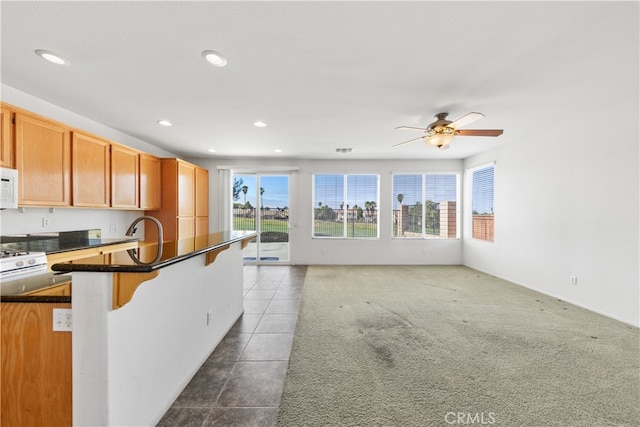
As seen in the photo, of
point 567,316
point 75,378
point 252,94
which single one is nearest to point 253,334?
point 75,378

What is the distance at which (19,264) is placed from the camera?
2162 millimetres

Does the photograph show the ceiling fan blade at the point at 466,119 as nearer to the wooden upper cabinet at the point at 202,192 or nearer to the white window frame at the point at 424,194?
the white window frame at the point at 424,194

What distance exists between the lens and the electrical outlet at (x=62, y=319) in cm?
119

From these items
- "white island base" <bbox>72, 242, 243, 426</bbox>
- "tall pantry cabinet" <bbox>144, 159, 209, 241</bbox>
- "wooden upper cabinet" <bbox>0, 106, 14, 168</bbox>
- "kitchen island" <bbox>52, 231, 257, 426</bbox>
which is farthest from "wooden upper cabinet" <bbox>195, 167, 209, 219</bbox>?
"kitchen island" <bbox>52, 231, 257, 426</bbox>

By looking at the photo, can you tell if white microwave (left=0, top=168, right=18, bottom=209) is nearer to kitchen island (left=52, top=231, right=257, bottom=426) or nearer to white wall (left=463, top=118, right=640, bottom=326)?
kitchen island (left=52, top=231, right=257, bottom=426)

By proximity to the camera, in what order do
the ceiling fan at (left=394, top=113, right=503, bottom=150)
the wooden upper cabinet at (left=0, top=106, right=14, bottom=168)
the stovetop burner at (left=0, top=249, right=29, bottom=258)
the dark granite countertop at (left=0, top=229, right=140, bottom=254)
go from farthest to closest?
the ceiling fan at (left=394, top=113, right=503, bottom=150) < the dark granite countertop at (left=0, top=229, right=140, bottom=254) < the wooden upper cabinet at (left=0, top=106, right=14, bottom=168) < the stovetop burner at (left=0, top=249, right=29, bottom=258)

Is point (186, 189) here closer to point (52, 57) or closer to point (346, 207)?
point (52, 57)

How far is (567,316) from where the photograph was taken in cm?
317

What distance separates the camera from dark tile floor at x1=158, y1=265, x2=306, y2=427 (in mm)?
1620

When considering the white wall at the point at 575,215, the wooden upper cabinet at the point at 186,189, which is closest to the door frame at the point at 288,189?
the wooden upper cabinet at the point at 186,189

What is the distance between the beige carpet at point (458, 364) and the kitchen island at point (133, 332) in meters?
0.78

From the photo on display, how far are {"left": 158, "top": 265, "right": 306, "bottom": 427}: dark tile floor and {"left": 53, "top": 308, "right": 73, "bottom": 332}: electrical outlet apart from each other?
851 millimetres

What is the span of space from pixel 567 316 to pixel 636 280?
0.77 metres

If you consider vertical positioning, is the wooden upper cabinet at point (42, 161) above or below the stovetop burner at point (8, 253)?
above
